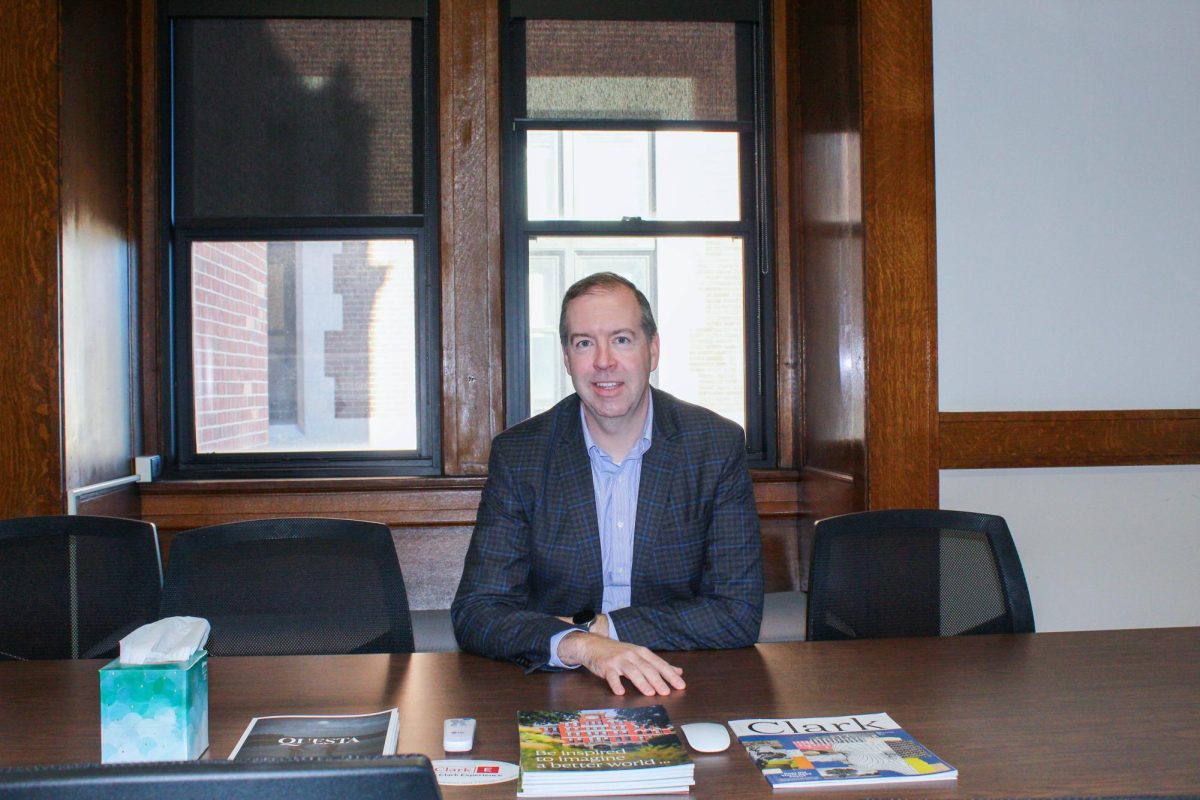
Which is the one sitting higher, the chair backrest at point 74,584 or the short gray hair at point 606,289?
the short gray hair at point 606,289

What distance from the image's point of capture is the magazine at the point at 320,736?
1138 mm

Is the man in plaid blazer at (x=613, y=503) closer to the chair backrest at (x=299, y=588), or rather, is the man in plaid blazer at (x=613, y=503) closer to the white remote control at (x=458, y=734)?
the chair backrest at (x=299, y=588)

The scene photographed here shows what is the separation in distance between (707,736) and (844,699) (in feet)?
0.97

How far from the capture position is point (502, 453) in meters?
2.00

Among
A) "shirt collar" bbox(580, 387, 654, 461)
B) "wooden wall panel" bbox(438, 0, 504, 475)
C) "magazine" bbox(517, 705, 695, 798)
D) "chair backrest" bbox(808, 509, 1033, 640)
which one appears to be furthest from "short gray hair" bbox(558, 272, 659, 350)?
"wooden wall panel" bbox(438, 0, 504, 475)

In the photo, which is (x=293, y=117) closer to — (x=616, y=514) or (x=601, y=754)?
(x=616, y=514)

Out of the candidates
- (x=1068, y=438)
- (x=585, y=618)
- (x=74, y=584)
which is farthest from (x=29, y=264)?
(x=1068, y=438)

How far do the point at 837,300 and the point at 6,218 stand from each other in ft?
8.12

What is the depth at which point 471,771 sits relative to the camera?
3.59 ft

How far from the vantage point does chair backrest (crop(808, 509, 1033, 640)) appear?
1884 millimetres

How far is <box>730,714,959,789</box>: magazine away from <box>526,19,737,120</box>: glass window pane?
267 centimetres

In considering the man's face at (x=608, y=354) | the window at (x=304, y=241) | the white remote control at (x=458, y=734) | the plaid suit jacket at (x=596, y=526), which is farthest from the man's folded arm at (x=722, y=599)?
the window at (x=304, y=241)

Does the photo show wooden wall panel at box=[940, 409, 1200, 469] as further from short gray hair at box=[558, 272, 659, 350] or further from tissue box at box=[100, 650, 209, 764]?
tissue box at box=[100, 650, 209, 764]

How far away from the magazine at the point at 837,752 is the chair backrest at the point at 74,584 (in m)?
1.25
